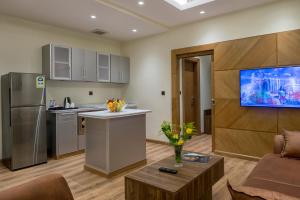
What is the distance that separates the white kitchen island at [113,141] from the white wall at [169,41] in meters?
1.81

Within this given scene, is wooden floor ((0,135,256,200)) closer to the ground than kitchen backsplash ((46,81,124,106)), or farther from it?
closer to the ground

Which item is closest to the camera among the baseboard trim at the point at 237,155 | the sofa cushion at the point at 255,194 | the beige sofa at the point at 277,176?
the sofa cushion at the point at 255,194

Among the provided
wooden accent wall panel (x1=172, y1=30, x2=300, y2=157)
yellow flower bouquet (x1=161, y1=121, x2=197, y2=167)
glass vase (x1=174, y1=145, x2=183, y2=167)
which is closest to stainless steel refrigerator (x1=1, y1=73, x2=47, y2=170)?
yellow flower bouquet (x1=161, y1=121, x2=197, y2=167)

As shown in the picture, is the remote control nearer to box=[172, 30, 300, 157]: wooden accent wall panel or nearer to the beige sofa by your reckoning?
the beige sofa

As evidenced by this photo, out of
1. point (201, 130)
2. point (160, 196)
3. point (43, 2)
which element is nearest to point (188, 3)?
point (43, 2)

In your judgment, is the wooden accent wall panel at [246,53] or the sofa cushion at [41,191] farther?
the wooden accent wall panel at [246,53]

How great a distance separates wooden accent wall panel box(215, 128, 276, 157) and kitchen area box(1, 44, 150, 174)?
165 cm

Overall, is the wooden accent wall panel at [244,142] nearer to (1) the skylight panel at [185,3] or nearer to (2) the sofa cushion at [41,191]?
(1) the skylight panel at [185,3]

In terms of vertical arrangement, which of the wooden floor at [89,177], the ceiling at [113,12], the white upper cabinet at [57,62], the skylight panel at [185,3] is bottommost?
the wooden floor at [89,177]

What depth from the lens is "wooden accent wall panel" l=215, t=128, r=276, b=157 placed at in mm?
3775

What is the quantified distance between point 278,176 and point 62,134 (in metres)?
3.75

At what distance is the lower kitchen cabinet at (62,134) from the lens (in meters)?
4.20

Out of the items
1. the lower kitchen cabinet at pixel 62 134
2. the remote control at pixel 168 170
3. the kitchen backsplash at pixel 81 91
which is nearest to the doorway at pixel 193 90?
the kitchen backsplash at pixel 81 91

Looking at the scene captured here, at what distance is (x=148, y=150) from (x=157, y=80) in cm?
180
